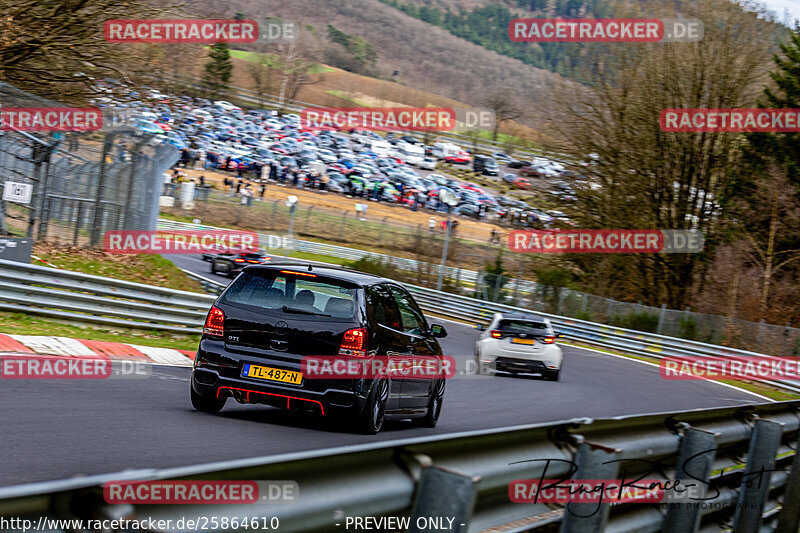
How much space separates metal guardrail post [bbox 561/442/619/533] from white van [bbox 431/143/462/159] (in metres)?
92.9

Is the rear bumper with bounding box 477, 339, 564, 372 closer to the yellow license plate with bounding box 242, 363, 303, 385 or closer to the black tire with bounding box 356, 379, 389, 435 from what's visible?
the black tire with bounding box 356, 379, 389, 435

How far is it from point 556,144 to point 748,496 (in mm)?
35446

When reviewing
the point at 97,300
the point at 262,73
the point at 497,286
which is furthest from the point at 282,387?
the point at 262,73

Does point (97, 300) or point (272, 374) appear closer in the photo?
point (272, 374)

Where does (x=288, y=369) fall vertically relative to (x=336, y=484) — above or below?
below

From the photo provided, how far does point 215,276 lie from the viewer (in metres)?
39.0

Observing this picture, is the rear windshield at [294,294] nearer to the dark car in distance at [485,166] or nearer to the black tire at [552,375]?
the black tire at [552,375]

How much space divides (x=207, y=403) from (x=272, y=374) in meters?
1.30

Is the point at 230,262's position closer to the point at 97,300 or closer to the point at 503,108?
the point at 97,300

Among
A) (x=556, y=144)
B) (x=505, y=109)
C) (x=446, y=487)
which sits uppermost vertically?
(x=505, y=109)

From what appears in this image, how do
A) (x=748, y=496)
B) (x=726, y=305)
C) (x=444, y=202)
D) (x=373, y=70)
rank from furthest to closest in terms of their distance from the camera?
(x=373, y=70)
(x=444, y=202)
(x=726, y=305)
(x=748, y=496)

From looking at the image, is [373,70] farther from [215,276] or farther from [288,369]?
[288,369]

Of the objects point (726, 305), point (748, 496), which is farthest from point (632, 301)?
point (748, 496)

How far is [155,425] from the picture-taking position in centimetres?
862
